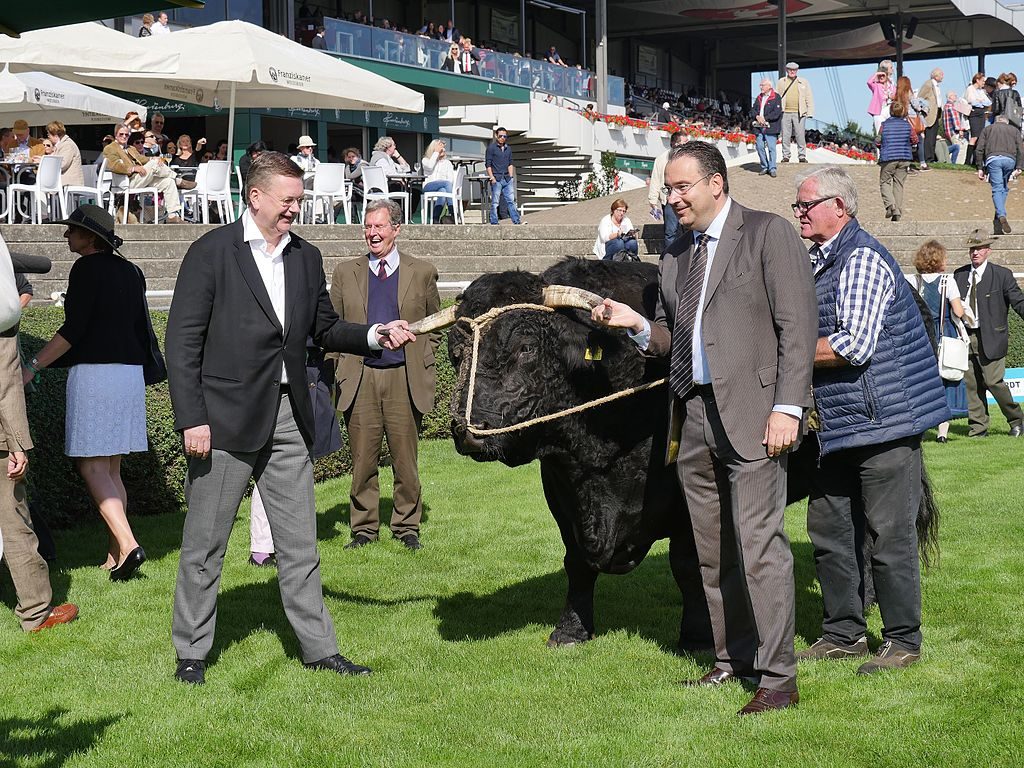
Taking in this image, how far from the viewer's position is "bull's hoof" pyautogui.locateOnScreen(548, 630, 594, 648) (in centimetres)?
605

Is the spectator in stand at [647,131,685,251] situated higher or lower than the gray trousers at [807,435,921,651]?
higher

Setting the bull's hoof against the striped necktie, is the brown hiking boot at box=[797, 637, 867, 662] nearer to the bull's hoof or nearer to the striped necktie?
the bull's hoof

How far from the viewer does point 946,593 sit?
265 inches

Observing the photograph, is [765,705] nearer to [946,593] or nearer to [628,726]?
[628,726]

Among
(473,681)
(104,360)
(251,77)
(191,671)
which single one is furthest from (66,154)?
(473,681)

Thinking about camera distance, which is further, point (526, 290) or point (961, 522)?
point (961, 522)

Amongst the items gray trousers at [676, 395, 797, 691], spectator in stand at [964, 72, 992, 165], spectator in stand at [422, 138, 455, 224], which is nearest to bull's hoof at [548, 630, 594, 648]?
gray trousers at [676, 395, 797, 691]

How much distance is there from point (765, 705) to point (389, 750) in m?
1.59

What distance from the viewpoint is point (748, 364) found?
15.9ft

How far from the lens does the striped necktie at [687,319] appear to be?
5.05m

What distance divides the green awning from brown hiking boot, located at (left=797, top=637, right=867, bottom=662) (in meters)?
4.10

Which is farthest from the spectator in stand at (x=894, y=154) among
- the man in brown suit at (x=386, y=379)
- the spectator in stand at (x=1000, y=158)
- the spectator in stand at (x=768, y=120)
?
the man in brown suit at (x=386, y=379)

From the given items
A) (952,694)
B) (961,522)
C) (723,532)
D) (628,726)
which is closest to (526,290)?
(723,532)

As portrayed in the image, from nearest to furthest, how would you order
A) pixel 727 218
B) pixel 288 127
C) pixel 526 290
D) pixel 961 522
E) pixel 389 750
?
pixel 389 750 < pixel 727 218 < pixel 526 290 < pixel 961 522 < pixel 288 127
